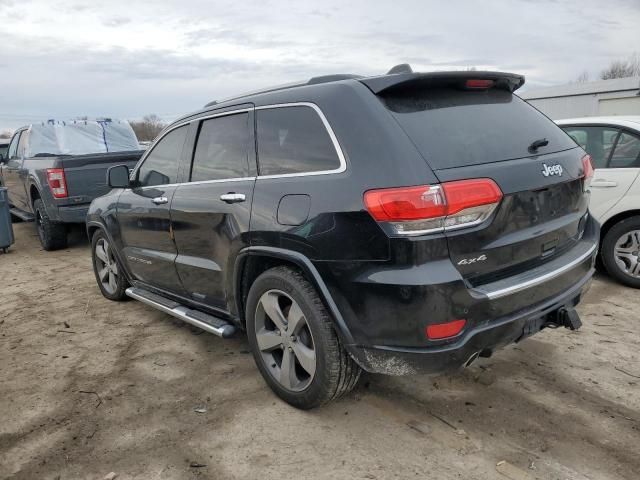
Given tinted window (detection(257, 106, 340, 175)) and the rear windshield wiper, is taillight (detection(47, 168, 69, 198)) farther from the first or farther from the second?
the rear windshield wiper

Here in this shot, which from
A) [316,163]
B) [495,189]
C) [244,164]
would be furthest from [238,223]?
[495,189]

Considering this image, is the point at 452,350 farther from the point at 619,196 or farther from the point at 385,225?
the point at 619,196

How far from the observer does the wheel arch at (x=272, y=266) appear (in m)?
2.67

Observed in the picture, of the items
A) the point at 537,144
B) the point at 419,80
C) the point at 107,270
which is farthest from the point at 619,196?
the point at 107,270

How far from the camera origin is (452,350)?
8.04 ft

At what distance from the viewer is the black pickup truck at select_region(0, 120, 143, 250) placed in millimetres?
7543

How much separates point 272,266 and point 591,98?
27.6 meters

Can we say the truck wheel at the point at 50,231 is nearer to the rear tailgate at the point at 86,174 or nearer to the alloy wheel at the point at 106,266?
the rear tailgate at the point at 86,174

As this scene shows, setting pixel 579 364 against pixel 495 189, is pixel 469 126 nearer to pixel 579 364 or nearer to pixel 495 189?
pixel 495 189

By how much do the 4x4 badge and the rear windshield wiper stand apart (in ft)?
0.39

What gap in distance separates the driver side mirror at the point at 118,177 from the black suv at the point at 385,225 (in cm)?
118

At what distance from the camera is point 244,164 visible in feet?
11.0

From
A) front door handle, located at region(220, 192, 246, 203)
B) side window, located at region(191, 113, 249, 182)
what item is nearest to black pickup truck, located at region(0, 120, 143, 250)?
side window, located at region(191, 113, 249, 182)

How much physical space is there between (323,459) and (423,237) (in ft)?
4.13
